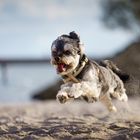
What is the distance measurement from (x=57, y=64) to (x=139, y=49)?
20443 millimetres

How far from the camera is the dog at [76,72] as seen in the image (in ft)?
25.0

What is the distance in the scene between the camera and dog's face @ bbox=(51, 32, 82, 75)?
7613 millimetres

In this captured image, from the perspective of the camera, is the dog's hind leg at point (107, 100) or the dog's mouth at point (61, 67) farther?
the dog's hind leg at point (107, 100)

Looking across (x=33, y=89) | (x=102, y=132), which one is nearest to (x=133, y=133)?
(x=102, y=132)

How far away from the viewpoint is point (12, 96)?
26797 mm

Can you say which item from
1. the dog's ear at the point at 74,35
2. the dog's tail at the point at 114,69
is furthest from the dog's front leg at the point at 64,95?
the dog's tail at the point at 114,69

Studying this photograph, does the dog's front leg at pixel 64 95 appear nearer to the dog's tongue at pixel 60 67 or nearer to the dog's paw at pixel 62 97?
the dog's paw at pixel 62 97

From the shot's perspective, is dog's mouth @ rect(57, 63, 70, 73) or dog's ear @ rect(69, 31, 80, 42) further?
dog's ear @ rect(69, 31, 80, 42)

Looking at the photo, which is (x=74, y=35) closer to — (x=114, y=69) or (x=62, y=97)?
(x=62, y=97)

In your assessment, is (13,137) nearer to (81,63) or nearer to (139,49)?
(81,63)

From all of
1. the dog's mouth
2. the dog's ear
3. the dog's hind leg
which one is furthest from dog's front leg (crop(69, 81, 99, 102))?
the dog's hind leg

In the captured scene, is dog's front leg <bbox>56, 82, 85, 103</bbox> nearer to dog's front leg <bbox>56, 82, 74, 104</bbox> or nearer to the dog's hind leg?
dog's front leg <bbox>56, 82, 74, 104</bbox>

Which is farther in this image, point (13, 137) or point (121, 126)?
point (121, 126)

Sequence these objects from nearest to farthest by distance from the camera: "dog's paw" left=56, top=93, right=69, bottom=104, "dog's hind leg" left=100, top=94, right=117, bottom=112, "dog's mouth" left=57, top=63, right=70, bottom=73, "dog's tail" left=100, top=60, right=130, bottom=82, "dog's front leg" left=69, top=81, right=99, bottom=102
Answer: "dog's paw" left=56, top=93, right=69, bottom=104 → "dog's front leg" left=69, top=81, right=99, bottom=102 → "dog's mouth" left=57, top=63, right=70, bottom=73 → "dog's hind leg" left=100, top=94, right=117, bottom=112 → "dog's tail" left=100, top=60, right=130, bottom=82
